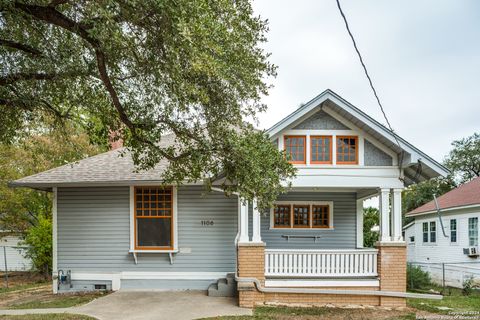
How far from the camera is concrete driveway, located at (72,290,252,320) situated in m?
7.77

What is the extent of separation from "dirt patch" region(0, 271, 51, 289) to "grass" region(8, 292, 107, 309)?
504 cm

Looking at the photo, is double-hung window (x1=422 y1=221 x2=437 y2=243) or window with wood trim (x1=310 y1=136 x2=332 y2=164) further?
double-hung window (x1=422 y1=221 x2=437 y2=243)

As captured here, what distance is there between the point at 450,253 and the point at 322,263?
11.9 m

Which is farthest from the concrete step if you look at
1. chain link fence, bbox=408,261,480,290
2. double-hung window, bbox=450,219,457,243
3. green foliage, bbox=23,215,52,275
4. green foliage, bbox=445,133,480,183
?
green foliage, bbox=445,133,480,183

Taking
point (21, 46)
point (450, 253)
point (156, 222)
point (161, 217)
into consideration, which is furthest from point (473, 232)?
point (21, 46)

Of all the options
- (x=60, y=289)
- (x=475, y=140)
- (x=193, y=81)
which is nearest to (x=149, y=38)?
(x=193, y=81)

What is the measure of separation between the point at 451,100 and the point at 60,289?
64.5 feet

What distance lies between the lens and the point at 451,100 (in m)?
20.0

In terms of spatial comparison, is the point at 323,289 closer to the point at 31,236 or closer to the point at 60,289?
the point at 60,289

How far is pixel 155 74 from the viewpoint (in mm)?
6207

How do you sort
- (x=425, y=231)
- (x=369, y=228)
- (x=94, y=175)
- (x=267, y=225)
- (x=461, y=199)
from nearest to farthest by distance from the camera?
(x=94, y=175) < (x=267, y=225) < (x=369, y=228) < (x=461, y=199) < (x=425, y=231)

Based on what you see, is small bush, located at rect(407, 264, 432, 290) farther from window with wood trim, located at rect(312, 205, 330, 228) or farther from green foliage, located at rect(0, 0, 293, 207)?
green foliage, located at rect(0, 0, 293, 207)

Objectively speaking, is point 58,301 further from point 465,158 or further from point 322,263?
point 465,158

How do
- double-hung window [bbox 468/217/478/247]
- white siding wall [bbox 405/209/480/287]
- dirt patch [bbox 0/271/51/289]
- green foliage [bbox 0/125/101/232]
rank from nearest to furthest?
dirt patch [bbox 0/271/51/289], green foliage [bbox 0/125/101/232], double-hung window [bbox 468/217/478/247], white siding wall [bbox 405/209/480/287]
